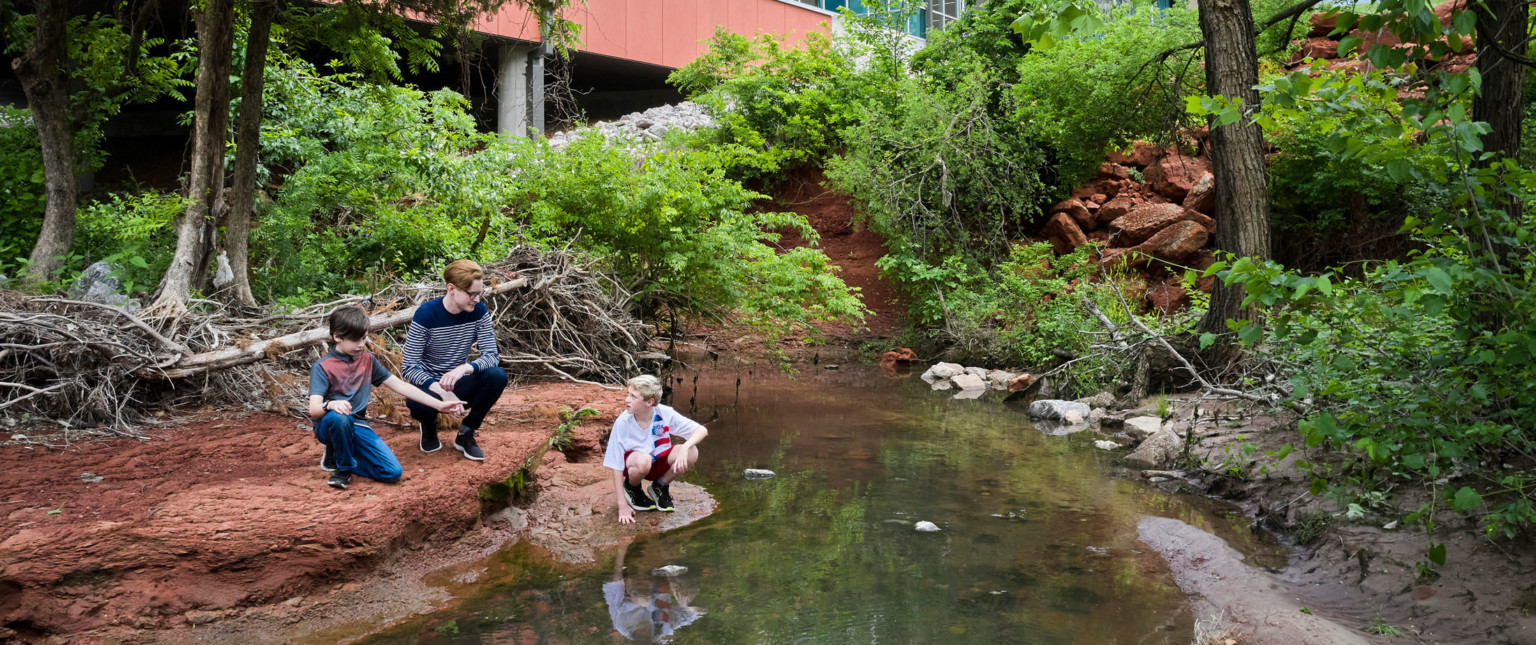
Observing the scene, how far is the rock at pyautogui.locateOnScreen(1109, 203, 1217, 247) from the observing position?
15.5m

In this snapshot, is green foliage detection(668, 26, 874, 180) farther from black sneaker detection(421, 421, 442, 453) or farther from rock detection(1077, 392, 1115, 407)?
black sneaker detection(421, 421, 442, 453)

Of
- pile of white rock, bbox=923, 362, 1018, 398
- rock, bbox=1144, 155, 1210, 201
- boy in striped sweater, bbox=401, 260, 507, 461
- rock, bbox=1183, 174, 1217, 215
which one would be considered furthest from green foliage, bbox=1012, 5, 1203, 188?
boy in striped sweater, bbox=401, 260, 507, 461

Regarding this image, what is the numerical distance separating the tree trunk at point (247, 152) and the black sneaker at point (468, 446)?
3895 mm

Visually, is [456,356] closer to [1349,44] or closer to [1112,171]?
[1349,44]

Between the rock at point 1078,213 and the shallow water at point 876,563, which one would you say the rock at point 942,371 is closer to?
the rock at point 1078,213

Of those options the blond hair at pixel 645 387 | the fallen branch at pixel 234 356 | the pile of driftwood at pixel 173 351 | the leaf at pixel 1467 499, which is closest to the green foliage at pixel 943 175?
the pile of driftwood at pixel 173 351

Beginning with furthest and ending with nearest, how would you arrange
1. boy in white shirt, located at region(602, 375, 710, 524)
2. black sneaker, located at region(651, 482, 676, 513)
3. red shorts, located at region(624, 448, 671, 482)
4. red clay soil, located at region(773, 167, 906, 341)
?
red clay soil, located at region(773, 167, 906, 341)
black sneaker, located at region(651, 482, 676, 513)
red shorts, located at region(624, 448, 671, 482)
boy in white shirt, located at region(602, 375, 710, 524)

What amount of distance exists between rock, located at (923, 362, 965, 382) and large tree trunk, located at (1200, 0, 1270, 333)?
14.5 ft

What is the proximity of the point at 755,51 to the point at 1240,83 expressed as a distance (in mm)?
14340

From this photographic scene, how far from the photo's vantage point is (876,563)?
5.56m

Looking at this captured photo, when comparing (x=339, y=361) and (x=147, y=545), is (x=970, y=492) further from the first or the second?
(x=147, y=545)

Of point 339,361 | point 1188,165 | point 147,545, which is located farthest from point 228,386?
point 1188,165

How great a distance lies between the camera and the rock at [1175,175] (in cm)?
1664

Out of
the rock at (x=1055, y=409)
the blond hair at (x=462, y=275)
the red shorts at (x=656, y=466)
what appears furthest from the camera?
the rock at (x=1055, y=409)
